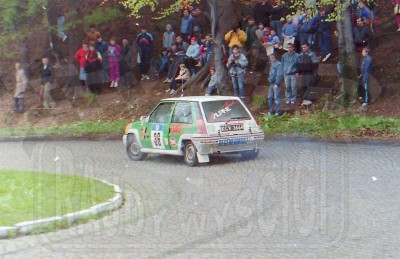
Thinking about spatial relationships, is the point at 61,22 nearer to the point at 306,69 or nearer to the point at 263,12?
the point at 263,12

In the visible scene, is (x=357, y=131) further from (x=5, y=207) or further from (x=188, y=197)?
(x=5, y=207)

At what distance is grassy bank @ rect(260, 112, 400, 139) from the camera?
68.3 ft

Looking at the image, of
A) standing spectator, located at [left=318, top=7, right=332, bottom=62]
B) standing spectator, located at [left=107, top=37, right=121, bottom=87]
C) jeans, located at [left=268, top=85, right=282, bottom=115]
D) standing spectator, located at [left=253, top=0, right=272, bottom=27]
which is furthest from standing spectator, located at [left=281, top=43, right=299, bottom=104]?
standing spectator, located at [left=107, top=37, right=121, bottom=87]

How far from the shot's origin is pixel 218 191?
13.7 meters

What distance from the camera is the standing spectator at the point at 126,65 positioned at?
103 feet

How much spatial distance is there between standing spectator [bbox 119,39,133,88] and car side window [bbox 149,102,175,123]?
12.5 m

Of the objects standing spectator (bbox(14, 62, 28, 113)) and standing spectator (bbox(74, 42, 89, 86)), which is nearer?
standing spectator (bbox(74, 42, 89, 86))

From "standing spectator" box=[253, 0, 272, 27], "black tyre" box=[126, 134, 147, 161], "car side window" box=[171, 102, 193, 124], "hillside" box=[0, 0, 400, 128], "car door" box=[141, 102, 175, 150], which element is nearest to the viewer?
"car side window" box=[171, 102, 193, 124]

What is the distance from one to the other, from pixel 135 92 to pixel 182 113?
42.8ft

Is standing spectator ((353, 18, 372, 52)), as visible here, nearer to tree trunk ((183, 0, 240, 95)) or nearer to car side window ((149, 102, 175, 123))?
tree trunk ((183, 0, 240, 95))

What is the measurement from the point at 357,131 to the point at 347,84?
360cm

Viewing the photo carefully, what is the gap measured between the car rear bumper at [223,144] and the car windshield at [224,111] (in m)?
0.54

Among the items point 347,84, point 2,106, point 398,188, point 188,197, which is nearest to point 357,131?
point 347,84

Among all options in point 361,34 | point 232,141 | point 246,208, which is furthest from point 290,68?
point 246,208
